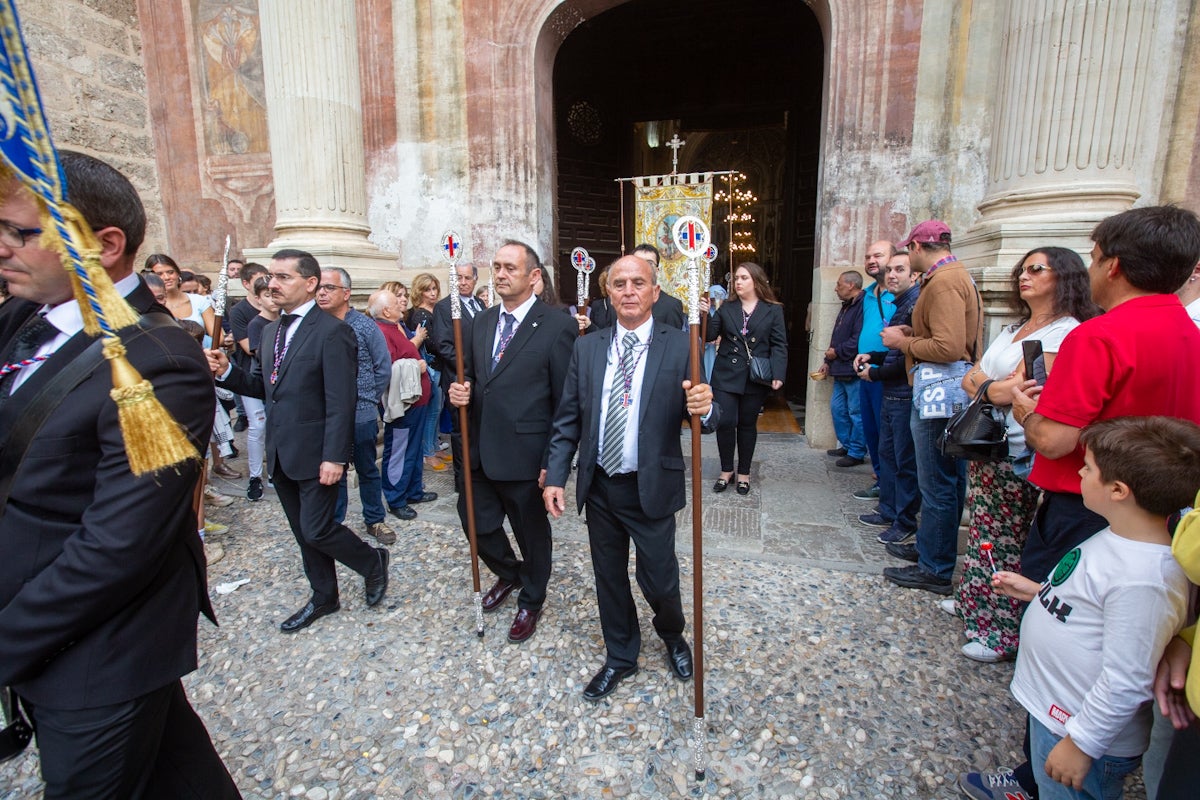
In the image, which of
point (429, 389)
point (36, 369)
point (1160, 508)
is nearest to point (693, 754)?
point (1160, 508)

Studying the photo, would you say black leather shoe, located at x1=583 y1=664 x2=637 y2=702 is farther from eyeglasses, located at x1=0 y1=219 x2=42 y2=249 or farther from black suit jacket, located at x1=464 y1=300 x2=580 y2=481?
eyeglasses, located at x1=0 y1=219 x2=42 y2=249

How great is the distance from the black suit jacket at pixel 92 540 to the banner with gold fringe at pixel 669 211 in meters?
7.29

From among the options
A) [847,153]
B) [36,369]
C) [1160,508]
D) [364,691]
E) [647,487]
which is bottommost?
[364,691]

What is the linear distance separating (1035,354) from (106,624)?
10.4 ft

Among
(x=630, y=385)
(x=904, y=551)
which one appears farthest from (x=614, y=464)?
(x=904, y=551)

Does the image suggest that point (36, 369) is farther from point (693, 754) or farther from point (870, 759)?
point (870, 759)

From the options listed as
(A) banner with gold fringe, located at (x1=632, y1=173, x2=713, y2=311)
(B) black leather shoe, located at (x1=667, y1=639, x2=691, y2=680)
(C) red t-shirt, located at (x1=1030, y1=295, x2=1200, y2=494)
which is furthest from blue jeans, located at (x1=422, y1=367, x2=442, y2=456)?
(C) red t-shirt, located at (x1=1030, y1=295, x2=1200, y2=494)

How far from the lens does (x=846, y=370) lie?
5.91m

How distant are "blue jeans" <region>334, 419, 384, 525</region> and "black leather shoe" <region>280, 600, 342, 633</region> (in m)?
0.93

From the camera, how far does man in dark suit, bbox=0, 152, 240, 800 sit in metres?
1.28

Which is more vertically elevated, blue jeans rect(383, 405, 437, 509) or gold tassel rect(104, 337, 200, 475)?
gold tassel rect(104, 337, 200, 475)

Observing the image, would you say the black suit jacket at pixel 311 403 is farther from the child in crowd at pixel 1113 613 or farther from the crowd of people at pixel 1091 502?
the child in crowd at pixel 1113 613

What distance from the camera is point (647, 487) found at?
8.30 ft

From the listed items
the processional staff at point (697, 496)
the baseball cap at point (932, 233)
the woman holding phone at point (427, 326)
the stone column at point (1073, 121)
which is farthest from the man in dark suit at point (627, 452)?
the woman holding phone at point (427, 326)
